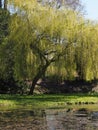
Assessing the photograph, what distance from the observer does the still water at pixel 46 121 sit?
20109mm

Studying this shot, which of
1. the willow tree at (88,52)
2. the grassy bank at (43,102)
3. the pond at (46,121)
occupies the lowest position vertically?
the grassy bank at (43,102)

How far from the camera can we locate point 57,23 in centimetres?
3925

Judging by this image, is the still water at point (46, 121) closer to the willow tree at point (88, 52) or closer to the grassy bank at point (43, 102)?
the grassy bank at point (43, 102)

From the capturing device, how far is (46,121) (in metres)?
22.8

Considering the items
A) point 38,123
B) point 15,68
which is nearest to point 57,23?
point 15,68

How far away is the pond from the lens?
20.1m

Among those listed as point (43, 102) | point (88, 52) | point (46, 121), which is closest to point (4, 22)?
point (88, 52)

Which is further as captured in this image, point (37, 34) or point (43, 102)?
point (37, 34)

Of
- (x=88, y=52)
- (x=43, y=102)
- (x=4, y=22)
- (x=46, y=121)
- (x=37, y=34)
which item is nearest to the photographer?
(x=46, y=121)

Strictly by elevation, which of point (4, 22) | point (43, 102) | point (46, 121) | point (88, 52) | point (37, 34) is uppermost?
point (4, 22)

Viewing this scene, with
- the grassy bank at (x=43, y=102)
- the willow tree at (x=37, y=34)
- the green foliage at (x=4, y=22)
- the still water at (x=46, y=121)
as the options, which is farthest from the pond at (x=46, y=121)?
the green foliage at (x=4, y=22)

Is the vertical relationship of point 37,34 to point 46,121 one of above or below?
above

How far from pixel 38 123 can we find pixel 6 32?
23.9 metres

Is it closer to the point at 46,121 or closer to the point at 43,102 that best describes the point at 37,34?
the point at 43,102
